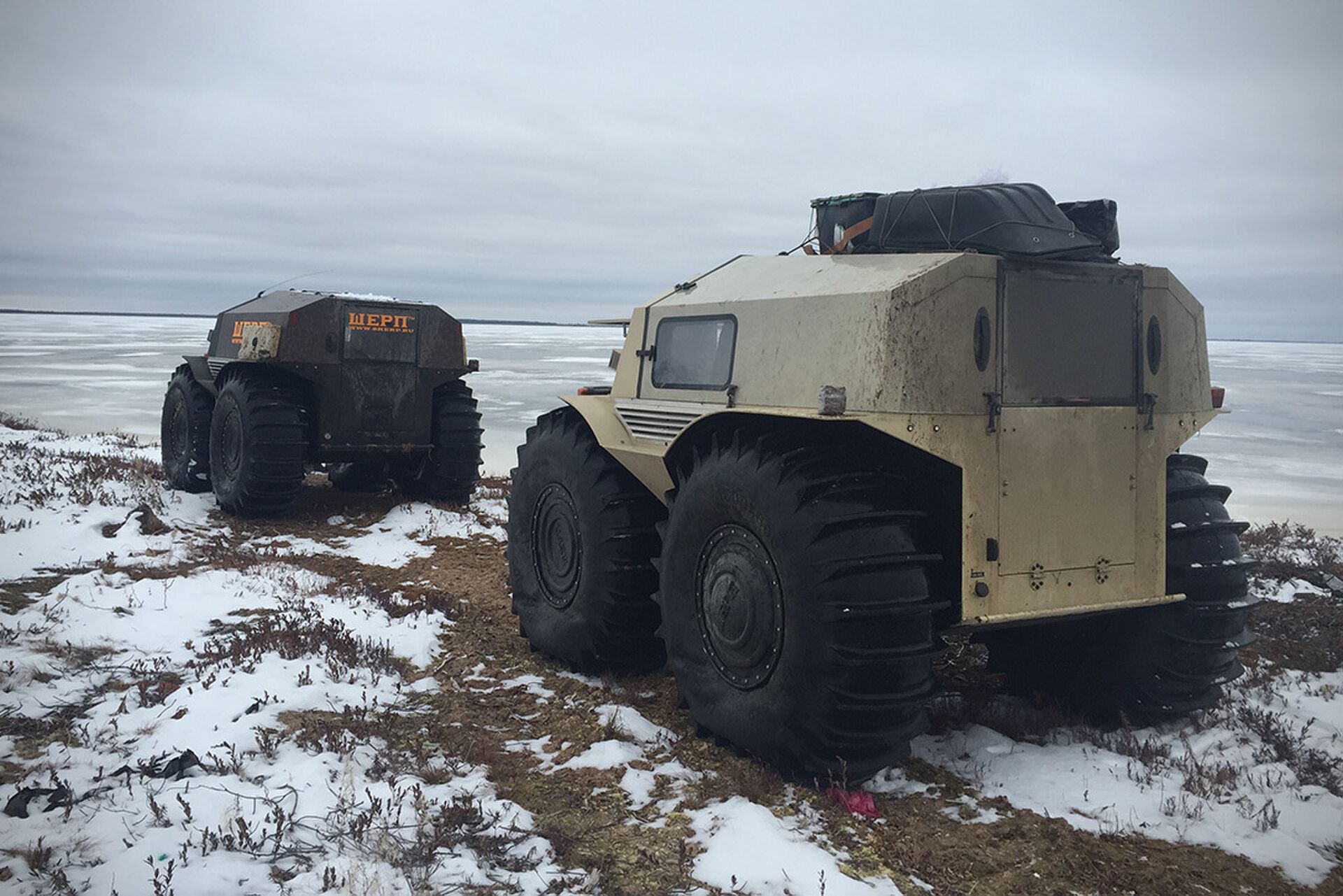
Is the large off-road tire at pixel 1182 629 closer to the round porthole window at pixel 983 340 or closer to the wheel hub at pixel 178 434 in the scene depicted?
the round porthole window at pixel 983 340

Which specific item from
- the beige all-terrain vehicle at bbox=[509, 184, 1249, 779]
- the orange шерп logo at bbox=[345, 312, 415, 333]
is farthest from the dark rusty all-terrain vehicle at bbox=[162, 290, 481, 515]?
the beige all-terrain vehicle at bbox=[509, 184, 1249, 779]

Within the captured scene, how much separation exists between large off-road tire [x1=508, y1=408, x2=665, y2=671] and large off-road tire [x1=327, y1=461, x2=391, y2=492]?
730 centimetres

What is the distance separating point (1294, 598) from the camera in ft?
27.9

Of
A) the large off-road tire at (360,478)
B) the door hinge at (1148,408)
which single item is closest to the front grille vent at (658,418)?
the door hinge at (1148,408)

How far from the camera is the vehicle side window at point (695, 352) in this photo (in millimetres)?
5816

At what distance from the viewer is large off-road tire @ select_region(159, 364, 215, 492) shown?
13.3 meters

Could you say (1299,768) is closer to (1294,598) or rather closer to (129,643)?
(1294,598)

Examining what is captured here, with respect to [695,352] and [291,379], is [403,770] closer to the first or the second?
[695,352]

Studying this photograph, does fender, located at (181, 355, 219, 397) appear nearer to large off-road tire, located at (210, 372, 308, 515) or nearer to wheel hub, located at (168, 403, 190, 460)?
wheel hub, located at (168, 403, 190, 460)

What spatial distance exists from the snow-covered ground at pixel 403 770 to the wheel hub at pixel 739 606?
0.57m

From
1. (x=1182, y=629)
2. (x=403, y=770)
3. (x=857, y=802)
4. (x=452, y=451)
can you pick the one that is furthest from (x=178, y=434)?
(x=1182, y=629)

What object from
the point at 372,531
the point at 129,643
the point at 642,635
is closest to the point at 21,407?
the point at 372,531

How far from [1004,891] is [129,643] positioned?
5498 millimetres

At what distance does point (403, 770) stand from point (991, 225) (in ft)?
12.8
